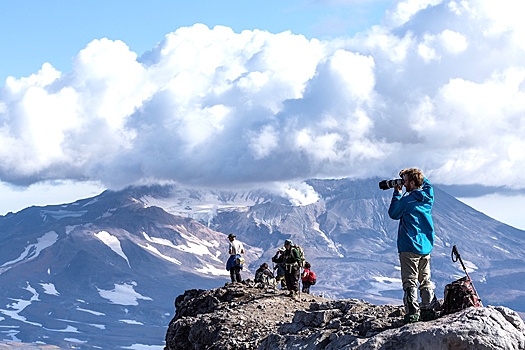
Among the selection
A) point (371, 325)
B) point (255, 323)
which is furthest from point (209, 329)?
point (371, 325)

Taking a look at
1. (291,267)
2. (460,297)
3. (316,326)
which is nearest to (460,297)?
(460,297)

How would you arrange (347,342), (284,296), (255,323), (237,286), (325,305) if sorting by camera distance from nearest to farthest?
1. (347,342)
2. (325,305)
3. (255,323)
4. (284,296)
5. (237,286)

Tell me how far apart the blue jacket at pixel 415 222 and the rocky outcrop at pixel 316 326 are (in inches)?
48.1

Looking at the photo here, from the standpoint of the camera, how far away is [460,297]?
14562 mm

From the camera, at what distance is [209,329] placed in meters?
24.9

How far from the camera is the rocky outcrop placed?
40.5 feet

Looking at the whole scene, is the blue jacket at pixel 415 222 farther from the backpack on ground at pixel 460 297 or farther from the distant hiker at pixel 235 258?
the distant hiker at pixel 235 258

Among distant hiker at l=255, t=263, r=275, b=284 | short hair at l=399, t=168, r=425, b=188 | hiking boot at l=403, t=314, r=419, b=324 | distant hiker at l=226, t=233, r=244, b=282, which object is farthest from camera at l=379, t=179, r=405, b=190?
distant hiker at l=226, t=233, r=244, b=282

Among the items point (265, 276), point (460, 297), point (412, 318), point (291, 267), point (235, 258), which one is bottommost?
point (412, 318)

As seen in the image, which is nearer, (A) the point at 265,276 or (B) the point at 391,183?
(B) the point at 391,183

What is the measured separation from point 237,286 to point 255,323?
7.62 metres

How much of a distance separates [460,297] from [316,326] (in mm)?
3972

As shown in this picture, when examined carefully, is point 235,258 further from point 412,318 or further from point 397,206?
point 412,318

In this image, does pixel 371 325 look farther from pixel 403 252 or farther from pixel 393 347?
pixel 393 347
